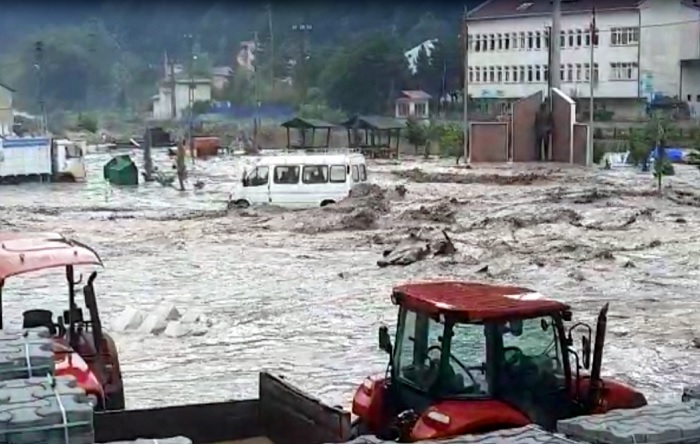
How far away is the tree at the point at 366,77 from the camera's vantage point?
69.6 m

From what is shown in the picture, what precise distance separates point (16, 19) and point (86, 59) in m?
4.65

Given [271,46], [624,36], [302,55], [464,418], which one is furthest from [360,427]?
[271,46]

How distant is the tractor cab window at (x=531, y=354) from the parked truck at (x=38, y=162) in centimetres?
3114

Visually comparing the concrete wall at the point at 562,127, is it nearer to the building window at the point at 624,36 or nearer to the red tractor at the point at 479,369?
the building window at the point at 624,36

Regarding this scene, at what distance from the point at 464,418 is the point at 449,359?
359 mm

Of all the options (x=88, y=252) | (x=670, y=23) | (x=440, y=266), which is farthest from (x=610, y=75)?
(x=88, y=252)

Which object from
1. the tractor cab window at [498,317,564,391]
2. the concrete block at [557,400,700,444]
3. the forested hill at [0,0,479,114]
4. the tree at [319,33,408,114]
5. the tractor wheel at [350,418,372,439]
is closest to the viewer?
the concrete block at [557,400,700,444]

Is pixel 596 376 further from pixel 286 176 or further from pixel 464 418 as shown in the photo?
pixel 286 176

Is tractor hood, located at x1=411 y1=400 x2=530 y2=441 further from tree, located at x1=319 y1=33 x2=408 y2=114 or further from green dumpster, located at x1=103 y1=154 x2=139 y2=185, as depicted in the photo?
tree, located at x1=319 y1=33 x2=408 y2=114

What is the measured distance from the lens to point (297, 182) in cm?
2436

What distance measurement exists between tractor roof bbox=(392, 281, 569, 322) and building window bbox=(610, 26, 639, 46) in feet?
165

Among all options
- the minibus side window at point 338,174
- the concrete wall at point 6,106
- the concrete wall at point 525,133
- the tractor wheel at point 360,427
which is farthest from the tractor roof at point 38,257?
the concrete wall at point 6,106

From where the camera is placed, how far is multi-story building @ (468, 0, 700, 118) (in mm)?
54469

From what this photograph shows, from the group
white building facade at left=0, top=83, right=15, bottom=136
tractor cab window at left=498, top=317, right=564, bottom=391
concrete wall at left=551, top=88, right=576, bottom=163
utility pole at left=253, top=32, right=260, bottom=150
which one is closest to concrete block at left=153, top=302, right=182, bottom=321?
tractor cab window at left=498, top=317, right=564, bottom=391
